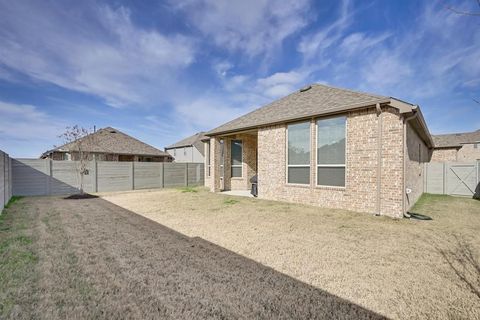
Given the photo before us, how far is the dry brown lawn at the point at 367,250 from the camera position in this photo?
2457mm

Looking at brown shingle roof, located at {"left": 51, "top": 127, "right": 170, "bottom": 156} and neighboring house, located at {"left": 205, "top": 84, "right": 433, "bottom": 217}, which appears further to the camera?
brown shingle roof, located at {"left": 51, "top": 127, "right": 170, "bottom": 156}

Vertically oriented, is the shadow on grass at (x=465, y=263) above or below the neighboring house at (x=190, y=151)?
below

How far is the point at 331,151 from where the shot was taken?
24.6ft

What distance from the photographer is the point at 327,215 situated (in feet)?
21.6

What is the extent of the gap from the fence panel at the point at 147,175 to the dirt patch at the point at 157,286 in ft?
34.4

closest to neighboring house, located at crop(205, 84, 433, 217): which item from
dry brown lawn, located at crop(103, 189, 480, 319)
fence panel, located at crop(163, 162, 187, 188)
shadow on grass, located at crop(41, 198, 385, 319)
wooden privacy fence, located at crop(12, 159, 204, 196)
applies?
dry brown lawn, located at crop(103, 189, 480, 319)

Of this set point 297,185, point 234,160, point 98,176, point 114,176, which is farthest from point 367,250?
point 98,176

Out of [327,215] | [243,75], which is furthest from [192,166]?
[327,215]

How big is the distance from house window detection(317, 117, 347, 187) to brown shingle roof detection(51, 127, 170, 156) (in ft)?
62.3

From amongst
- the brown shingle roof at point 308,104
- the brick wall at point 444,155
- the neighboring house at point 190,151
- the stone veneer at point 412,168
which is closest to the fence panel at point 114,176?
the brown shingle roof at point 308,104

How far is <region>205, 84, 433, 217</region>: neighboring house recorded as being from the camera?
247 inches

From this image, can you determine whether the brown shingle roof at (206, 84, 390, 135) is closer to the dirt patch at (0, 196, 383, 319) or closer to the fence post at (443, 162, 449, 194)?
the dirt patch at (0, 196, 383, 319)

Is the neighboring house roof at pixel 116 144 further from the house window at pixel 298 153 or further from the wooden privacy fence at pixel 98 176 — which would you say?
the house window at pixel 298 153

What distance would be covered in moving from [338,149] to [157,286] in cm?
684
